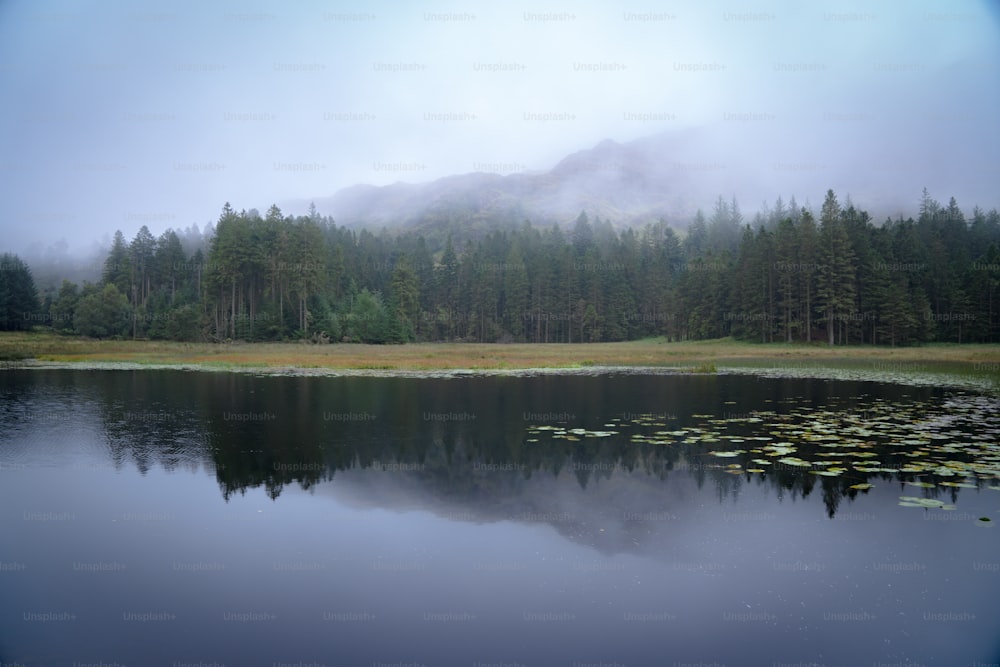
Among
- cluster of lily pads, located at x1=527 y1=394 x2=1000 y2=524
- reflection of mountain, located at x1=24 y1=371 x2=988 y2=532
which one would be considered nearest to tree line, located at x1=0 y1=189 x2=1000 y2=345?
reflection of mountain, located at x1=24 y1=371 x2=988 y2=532

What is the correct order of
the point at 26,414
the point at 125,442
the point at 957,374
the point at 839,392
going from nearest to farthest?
the point at 125,442 → the point at 26,414 → the point at 839,392 → the point at 957,374

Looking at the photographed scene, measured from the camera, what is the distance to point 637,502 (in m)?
11.5

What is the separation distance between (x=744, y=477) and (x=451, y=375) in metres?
29.3

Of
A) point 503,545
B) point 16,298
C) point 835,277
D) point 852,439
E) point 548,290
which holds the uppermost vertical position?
point 548,290

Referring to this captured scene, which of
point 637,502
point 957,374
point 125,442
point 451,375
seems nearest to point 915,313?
point 957,374

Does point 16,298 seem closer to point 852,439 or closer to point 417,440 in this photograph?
point 417,440

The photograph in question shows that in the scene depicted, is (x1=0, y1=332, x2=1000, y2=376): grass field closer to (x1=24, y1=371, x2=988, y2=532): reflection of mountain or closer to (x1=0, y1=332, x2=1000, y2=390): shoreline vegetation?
(x1=0, y1=332, x2=1000, y2=390): shoreline vegetation

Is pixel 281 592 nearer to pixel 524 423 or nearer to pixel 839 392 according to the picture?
pixel 524 423

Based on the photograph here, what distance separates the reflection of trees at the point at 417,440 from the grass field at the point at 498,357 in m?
17.4

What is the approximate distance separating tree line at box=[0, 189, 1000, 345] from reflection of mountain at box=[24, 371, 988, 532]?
168 ft

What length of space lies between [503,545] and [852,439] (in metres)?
12.4

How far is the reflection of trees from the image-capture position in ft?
43.1

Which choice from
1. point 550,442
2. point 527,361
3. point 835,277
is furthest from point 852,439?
point 835,277

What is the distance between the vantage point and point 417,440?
58.1 feet
